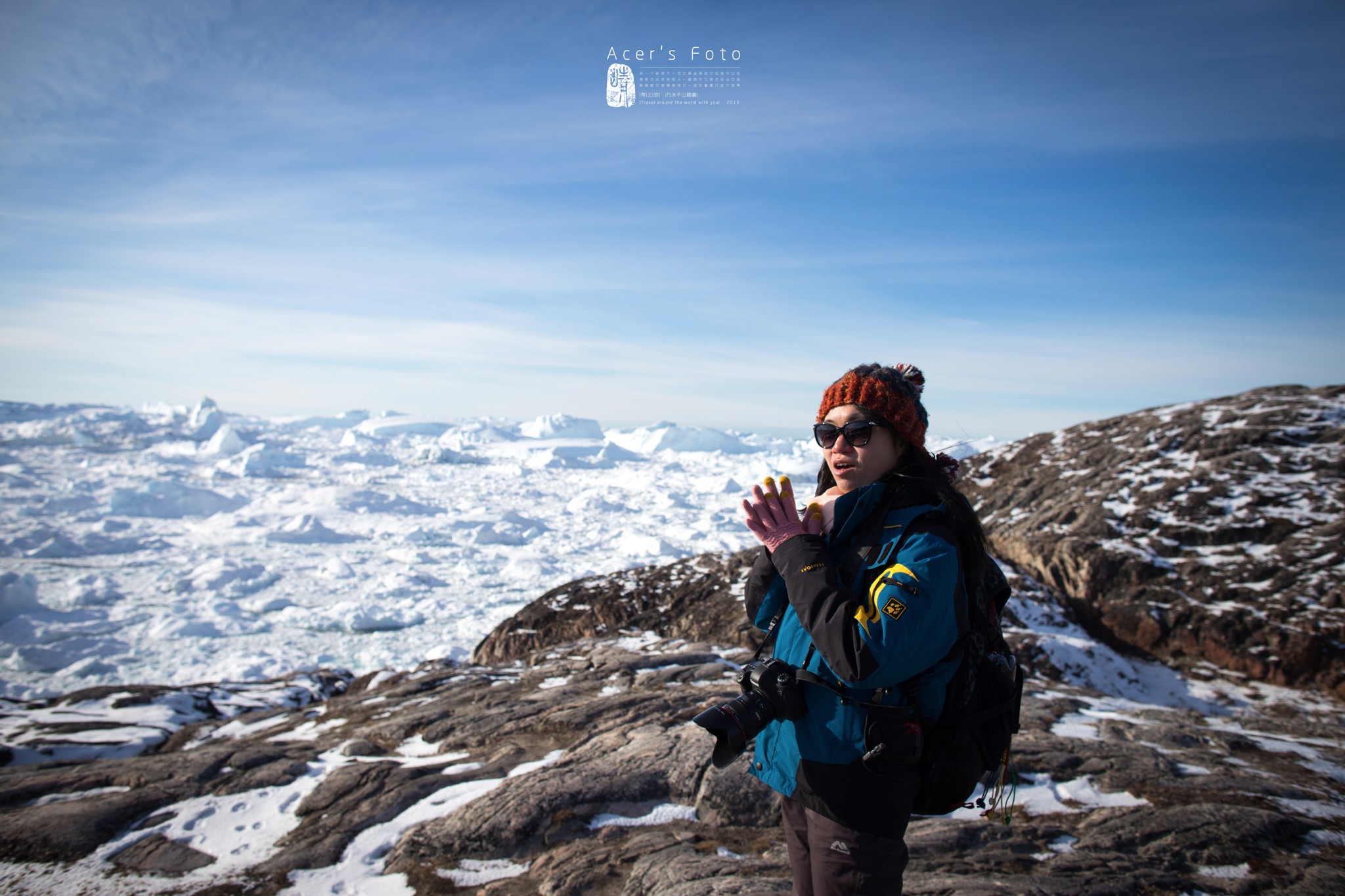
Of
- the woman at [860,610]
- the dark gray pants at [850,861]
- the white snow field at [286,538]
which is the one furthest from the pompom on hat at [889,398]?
the white snow field at [286,538]

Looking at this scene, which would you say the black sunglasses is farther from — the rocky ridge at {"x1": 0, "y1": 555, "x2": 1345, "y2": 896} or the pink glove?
the rocky ridge at {"x1": 0, "y1": 555, "x2": 1345, "y2": 896}

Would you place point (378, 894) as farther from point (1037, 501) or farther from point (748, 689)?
point (1037, 501)

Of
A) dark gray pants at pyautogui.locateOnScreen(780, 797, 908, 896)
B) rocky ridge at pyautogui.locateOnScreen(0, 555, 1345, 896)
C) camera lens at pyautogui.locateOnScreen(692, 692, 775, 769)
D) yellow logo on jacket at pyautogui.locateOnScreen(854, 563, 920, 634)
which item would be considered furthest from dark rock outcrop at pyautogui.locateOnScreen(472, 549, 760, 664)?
yellow logo on jacket at pyautogui.locateOnScreen(854, 563, 920, 634)

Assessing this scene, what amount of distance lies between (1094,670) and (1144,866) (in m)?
7.13

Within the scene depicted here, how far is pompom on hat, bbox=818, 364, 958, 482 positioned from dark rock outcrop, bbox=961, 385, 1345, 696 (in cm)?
1102

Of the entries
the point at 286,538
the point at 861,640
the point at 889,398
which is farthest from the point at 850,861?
the point at 286,538

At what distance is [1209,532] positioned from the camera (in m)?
11.4

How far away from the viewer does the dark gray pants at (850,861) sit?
6.52ft

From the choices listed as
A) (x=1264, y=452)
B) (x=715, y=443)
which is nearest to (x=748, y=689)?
(x=1264, y=452)

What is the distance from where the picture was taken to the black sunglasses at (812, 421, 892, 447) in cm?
219

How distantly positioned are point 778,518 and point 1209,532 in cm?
1308

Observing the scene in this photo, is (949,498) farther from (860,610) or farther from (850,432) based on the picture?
(860,610)

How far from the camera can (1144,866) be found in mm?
3779

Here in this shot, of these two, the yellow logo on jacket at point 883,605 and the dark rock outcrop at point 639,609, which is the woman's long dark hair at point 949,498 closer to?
the yellow logo on jacket at point 883,605
